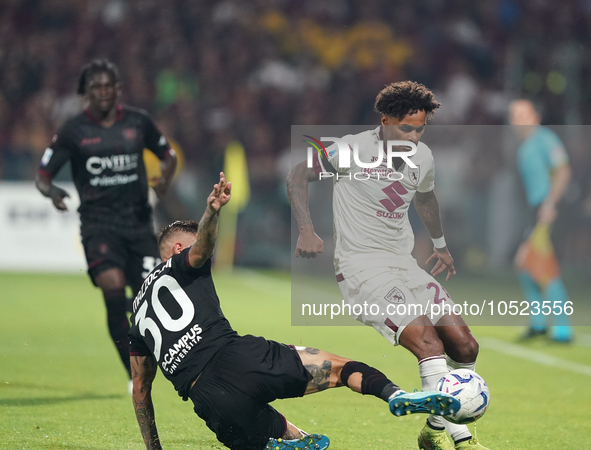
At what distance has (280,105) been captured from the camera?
18.0 m

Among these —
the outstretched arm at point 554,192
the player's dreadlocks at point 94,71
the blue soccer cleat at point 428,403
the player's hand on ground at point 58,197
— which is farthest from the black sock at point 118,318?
the outstretched arm at point 554,192

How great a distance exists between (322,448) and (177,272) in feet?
3.67

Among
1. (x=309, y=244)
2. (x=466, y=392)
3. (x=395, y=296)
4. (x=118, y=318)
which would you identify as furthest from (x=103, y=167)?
(x=466, y=392)

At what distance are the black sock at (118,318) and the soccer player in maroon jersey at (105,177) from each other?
0.50ft

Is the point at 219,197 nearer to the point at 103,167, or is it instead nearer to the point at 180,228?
the point at 180,228

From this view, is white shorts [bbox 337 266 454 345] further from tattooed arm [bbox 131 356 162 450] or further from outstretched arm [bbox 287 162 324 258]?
tattooed arm [bbox 131 356 162 450]

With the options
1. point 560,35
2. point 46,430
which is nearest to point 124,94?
point 560,35

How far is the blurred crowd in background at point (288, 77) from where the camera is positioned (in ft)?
51.0

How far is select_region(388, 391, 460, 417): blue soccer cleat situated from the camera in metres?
3.75

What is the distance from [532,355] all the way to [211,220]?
5538 mm

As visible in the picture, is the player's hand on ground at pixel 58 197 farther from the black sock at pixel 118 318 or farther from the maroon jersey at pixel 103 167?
the black sock at pixel 118 318

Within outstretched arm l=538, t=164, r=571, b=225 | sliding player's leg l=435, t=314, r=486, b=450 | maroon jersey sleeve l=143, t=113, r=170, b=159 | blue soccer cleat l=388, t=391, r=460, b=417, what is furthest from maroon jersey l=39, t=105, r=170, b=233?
outstretched arm l=538, t=164, r=571, b=225

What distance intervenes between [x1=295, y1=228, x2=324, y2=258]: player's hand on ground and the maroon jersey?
213 centimetres

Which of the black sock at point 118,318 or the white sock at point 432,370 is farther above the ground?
the white sock at point 432,370
